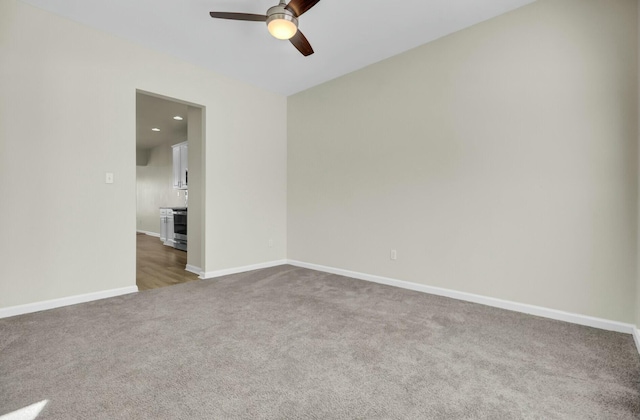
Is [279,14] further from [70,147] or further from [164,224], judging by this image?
[164,224]

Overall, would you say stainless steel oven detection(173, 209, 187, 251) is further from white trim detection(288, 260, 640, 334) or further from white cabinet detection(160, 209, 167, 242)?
white trim detection(288, 260, 640, 334)

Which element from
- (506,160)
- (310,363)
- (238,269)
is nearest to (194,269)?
(238,269)

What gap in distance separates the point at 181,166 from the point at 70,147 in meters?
4.21

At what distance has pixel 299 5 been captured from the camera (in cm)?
224

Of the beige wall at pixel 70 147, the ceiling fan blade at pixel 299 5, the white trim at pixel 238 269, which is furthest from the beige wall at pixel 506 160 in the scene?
the beige wall at pixel 70 147

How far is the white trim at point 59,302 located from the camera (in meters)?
2.53

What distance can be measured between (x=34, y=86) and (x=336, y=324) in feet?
10.8

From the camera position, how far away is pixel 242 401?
4.75 ft

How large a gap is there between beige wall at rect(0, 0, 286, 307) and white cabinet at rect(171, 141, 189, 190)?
3.34 metres

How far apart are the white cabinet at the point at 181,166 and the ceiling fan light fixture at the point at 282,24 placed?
17.0 feet

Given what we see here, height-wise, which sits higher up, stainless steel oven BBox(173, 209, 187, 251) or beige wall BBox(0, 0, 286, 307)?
beige wall BBox(0, 0, 286, 307)

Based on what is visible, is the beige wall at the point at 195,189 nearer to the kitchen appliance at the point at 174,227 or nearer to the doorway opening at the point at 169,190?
the doorway opening at the point at 169,190

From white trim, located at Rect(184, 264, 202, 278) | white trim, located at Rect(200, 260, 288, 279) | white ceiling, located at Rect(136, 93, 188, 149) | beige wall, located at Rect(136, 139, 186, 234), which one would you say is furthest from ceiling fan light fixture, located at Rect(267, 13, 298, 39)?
beige wall, located at Rect(136, 139, 186, 234)

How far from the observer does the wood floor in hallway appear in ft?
12.0
